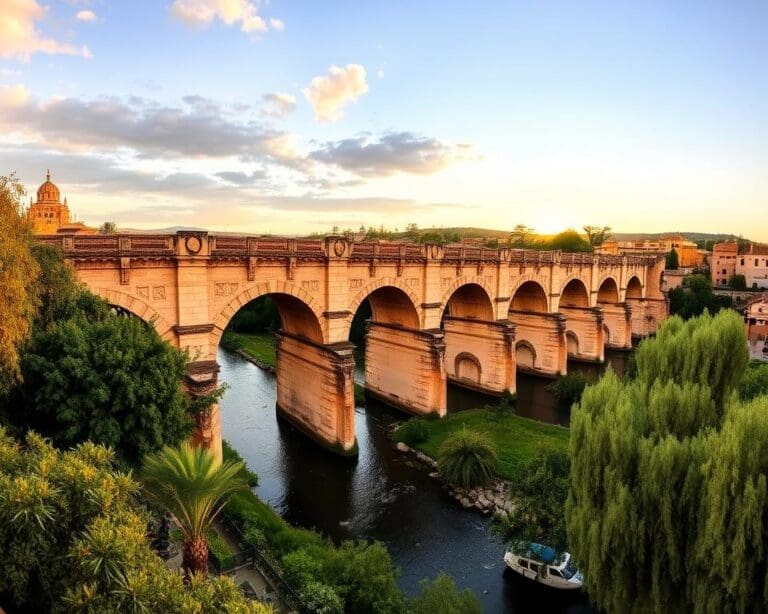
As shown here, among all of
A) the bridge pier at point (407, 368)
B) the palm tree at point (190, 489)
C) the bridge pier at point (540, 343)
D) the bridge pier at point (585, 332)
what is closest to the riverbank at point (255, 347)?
the bridge pier at point (407, 368)

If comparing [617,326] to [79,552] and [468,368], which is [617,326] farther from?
[79,552]

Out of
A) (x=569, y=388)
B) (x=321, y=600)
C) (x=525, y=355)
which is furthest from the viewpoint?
(x=525, y=355)

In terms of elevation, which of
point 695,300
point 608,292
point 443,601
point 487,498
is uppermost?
point 608,292

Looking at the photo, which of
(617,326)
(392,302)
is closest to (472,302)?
(392,302)

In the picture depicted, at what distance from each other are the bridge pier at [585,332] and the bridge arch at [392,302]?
71.0 feet

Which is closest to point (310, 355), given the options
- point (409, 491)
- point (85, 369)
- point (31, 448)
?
point (409, 491)

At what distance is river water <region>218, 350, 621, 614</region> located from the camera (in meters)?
17.9

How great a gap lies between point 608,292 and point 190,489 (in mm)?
52770

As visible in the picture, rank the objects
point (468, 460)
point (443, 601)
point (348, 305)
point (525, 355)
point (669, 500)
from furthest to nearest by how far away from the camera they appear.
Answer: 1. point (525, 355)
2. point (348, 305)
3. point (468, 460)
4. point (443, 601)
5. point (669, 500)

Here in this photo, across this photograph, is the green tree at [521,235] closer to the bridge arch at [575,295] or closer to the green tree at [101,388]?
the bridge arch at [575,295]

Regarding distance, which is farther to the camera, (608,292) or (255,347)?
(608,292)

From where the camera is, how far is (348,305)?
2686 centimetres

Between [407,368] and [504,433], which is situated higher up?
[407,368]

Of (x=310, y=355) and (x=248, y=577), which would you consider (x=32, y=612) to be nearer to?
(x=248, y=577)
